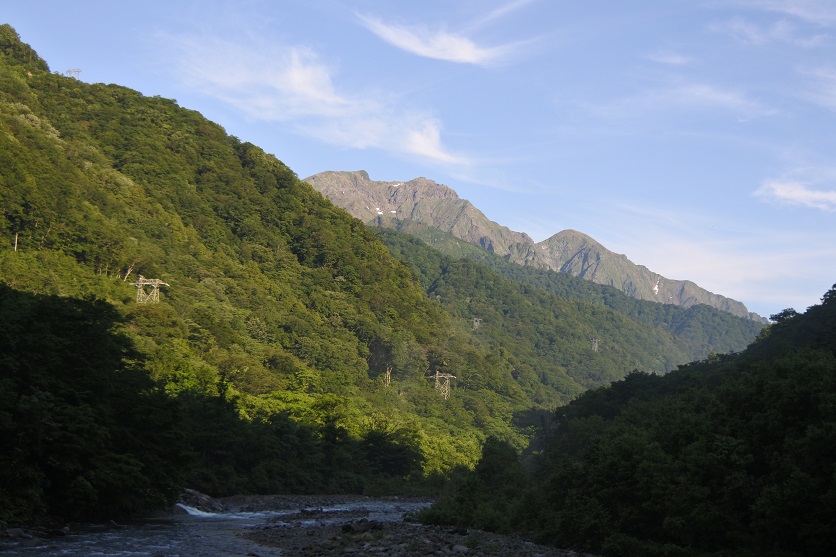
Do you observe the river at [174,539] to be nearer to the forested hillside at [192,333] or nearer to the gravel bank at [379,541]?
the gravel bank at [379,541]

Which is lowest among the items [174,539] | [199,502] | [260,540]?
[199,502]

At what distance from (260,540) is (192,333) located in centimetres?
5795

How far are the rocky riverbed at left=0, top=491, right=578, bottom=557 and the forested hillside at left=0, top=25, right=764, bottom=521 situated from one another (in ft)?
5.60

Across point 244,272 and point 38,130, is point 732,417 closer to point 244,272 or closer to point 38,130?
point 38,130

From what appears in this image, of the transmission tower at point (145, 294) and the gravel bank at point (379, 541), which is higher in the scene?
the transmission tower at point (145, 294)

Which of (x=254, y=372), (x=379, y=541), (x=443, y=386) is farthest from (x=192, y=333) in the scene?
(x=379, y=541)

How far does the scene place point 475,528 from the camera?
36.2 metres

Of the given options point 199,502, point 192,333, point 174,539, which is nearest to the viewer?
point 174,539

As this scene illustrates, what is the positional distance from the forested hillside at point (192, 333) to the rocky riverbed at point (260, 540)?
1707 millimetres

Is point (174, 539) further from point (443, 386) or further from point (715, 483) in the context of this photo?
point (443, 386)

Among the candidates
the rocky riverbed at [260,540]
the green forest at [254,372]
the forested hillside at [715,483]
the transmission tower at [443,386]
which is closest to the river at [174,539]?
the rocky riverbed at [260,540]

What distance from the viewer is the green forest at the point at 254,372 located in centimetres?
2592

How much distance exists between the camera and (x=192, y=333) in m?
83.4

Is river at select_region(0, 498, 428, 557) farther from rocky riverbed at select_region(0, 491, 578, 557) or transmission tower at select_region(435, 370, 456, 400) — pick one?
transmission tower at select_region(435, 370, 456, 400)
